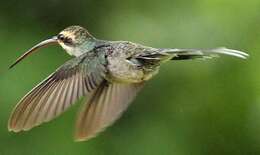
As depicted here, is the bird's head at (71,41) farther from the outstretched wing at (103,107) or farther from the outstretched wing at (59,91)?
the outstretched wing at (103,107)

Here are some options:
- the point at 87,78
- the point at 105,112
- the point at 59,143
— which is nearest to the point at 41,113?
the point at 87,78

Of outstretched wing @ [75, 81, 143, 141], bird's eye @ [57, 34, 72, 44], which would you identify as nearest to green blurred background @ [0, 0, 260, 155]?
outstretched wing @ [75, 81, 143, 141]

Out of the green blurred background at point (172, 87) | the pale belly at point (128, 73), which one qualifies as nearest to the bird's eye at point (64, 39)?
the pale belly at point (128, 73)

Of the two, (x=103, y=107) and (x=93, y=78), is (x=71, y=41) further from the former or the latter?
(x=103, y=107)

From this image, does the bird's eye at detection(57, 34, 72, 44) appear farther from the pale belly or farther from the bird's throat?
the pale belly

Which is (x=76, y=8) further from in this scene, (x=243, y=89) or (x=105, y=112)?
(x=105, y=112)
